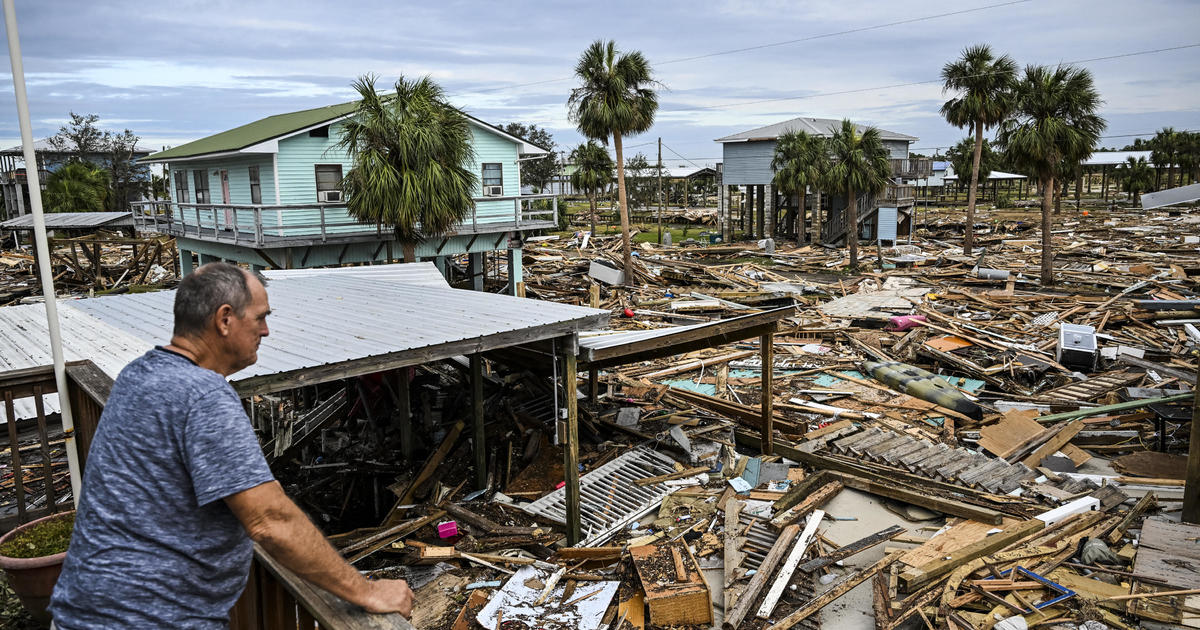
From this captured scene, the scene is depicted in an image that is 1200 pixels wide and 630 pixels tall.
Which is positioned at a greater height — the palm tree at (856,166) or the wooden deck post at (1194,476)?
the palm tree at (856,166)

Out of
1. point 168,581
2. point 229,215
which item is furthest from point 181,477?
point 229,215

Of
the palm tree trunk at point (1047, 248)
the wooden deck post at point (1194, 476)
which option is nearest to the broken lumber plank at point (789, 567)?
the wooden deck post at point (1194, 476)

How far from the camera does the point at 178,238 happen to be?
27828 mm

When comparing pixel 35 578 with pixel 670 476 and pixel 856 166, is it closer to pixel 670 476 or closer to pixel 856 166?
pixel 670 476

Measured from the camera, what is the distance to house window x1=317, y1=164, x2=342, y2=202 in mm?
23812

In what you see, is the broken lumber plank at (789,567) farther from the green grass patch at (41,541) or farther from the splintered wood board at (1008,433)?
the green grass patch at (41,541)

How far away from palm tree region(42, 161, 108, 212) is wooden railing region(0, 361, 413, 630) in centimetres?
4620

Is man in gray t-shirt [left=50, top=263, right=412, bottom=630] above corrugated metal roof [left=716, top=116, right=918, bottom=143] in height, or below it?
below

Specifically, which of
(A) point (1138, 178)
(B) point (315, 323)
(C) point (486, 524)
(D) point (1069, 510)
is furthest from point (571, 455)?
(A) point (1138, 178)

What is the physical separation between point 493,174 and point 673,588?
22.2 metres

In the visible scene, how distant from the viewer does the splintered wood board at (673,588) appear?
291 inches

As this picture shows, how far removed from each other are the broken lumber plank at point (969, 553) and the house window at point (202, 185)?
26436mm

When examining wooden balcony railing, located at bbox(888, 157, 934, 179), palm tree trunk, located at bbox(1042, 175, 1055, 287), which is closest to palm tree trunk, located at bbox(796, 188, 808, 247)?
wooden balcony railing, located at bbox(888, 157, 934, 179)

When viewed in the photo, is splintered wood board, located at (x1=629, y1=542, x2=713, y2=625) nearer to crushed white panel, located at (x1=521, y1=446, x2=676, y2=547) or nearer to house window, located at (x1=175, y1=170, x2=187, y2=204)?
crushed white panel, located at (x1=521, y1=446, x2=676, y2=547)
